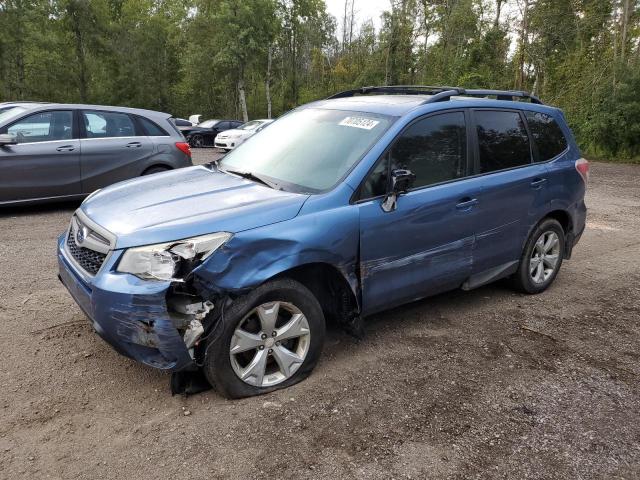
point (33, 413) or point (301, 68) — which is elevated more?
point (301, 68)

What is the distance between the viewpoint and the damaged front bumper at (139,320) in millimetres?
2777

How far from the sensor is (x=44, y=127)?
24.6 feet

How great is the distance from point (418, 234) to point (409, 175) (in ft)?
1.53

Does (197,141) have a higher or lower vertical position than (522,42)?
lower

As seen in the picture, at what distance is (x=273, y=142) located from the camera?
4.24 meters

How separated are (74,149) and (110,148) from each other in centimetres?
51

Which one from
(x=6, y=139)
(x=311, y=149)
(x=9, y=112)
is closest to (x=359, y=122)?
(x=311, y=149)

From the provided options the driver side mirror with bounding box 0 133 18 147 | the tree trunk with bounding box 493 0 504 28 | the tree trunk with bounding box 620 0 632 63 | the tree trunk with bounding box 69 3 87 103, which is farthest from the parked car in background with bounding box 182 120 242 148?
the tree trunk with bounding box 493 0 504 28

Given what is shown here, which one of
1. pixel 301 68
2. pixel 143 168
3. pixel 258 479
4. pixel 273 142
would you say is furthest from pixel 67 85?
pixel 258 479

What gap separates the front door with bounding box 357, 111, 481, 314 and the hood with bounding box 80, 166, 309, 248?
1.93 feet

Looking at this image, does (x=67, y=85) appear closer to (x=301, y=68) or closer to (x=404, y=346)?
(x=301, y=68)

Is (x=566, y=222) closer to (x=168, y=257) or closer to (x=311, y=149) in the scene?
(x=311, y=149)

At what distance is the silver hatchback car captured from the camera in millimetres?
7266

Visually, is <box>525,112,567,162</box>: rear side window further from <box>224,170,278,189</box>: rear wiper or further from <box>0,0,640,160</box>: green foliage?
<box>0,0,640,160</box>: green foliage
